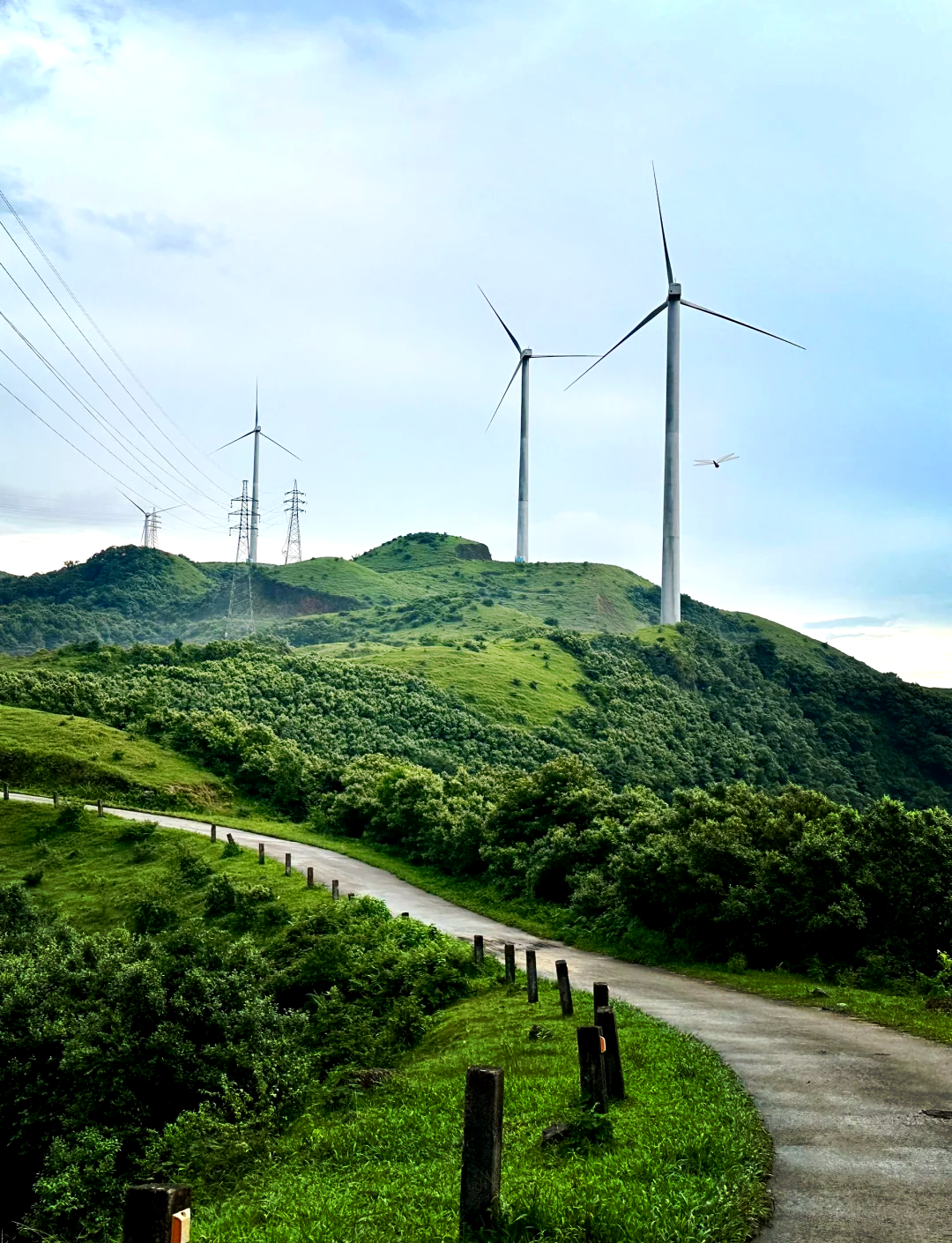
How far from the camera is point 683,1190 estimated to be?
10.2 metres

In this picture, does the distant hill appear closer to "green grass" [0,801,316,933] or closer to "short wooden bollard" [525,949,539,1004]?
"green grass" [0,801,316,933]

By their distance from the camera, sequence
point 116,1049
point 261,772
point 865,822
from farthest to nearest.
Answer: point 261,772, point 865,822, point 116,1049

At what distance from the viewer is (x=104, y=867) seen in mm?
45969

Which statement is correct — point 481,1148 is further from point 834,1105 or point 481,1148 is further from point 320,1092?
point 320,1092

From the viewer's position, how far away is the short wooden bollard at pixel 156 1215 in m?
6.59

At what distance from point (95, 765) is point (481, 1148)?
57924 mm

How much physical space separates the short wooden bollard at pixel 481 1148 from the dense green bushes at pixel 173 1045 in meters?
8.25

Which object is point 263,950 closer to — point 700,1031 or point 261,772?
point 700,1031

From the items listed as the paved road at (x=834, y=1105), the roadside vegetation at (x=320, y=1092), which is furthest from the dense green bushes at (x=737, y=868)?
the roadside vegetation at (x=320, y=1092)

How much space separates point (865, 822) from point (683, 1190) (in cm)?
1924

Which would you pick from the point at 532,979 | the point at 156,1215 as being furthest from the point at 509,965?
the point at 156,1215

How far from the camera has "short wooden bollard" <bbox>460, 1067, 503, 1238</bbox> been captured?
878 centimetres


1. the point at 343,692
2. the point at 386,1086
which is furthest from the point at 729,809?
the point at 343,692

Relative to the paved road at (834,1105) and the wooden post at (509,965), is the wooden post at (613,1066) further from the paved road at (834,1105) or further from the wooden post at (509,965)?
the wooden post at (509,965)
